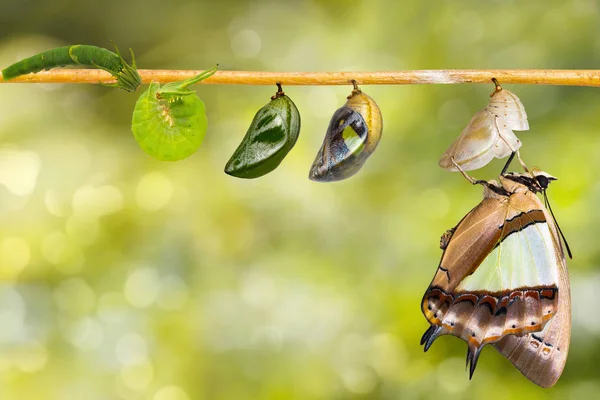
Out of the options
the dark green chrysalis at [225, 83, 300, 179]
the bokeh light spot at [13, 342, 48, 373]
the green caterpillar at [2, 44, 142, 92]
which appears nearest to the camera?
the green caterpillar at [2, 44, 142, 92]

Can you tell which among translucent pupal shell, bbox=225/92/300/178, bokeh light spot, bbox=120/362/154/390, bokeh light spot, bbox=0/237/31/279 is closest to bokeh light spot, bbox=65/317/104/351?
bokeh light spot, bbox=120/362/154/390

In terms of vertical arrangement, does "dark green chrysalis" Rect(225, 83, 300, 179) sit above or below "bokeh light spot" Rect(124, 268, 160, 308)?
below

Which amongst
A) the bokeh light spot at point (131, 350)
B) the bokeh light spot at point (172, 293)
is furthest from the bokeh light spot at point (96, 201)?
the bokeh light spot at point (131, 350)

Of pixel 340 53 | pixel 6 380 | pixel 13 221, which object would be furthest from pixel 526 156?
pixel 6 380

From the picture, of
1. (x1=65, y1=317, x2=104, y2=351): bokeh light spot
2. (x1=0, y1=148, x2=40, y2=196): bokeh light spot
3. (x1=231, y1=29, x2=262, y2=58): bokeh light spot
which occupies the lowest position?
(x1=65, y1=317, x2=104, y2=351): bokeh light spot

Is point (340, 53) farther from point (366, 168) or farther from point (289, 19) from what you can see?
point (366, 168)

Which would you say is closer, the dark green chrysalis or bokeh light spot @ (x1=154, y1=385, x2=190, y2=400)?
the dark green chrysalis

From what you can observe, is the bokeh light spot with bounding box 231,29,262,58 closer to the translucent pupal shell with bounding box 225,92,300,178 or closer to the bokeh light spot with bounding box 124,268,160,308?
the bokeh light spot with bounding box 124,268,160,308
